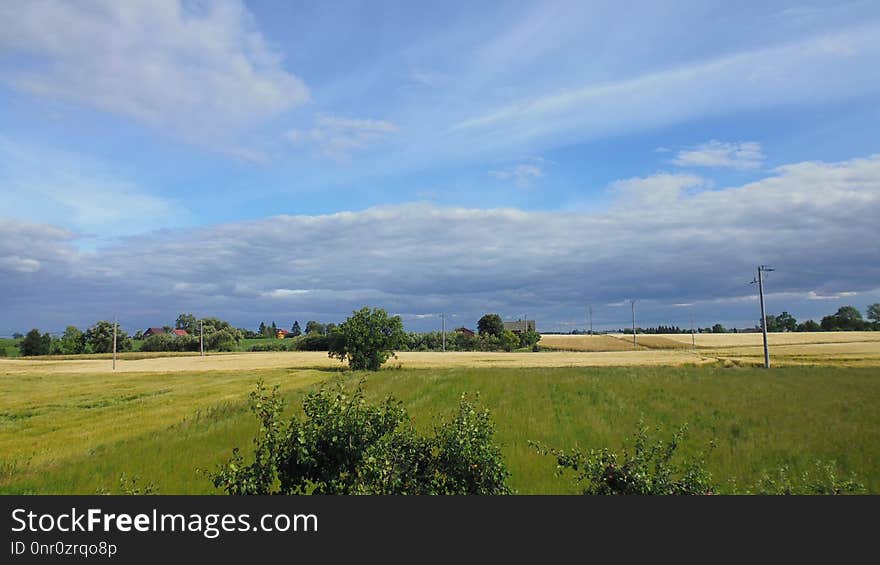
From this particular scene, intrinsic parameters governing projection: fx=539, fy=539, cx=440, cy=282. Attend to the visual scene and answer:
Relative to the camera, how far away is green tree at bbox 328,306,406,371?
62.5m

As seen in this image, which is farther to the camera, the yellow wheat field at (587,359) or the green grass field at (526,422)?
the yellow wheat field at (587,359)

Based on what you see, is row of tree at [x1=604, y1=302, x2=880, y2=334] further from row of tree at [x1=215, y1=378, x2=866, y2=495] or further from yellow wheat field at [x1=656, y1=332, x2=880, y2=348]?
row of tree at [x1=215, y1=378, x2=866, y2=495]

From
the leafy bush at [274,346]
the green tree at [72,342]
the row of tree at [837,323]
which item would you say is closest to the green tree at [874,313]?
the row of tree at [837,323]

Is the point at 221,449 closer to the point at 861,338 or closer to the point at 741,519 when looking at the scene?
the point at 741,519

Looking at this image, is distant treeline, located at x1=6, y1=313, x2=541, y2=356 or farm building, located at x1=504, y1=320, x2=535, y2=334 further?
farm building, located at x1=504, y1=320, x2=535, y2=334

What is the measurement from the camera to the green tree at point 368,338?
6253 cm

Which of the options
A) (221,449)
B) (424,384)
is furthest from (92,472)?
(424,384)

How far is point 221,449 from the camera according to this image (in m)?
17.7

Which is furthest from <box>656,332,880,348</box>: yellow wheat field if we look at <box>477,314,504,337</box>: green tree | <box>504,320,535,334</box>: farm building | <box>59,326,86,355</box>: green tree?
<box>59,326,86,355</box>: green tree

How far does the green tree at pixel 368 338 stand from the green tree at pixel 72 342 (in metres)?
91.0

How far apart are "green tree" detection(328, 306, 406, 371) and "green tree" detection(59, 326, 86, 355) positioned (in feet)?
298

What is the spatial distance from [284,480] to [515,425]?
53.9 feet

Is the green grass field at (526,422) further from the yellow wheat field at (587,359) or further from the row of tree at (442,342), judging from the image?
the row of tree at (442,342)

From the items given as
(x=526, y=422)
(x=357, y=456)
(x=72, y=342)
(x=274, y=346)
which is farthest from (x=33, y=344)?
(x=357, y=456)
